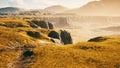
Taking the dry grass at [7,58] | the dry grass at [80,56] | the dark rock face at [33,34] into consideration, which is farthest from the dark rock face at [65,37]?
the dry grass at [7,58]

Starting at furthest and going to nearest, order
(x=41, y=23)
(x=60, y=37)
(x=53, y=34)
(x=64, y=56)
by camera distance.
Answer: (x=41, y=23) → (x=60, y=37) → (x=53, y=34) → (x=64, y=56)

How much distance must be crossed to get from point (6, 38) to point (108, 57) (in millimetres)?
40430

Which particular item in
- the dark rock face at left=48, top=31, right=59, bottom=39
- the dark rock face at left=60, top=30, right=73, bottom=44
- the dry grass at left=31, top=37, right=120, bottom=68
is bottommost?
the dark rock face at left=60, top=30, right=73, bottom=44

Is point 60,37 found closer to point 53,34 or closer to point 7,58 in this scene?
point 53,34

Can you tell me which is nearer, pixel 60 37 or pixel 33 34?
pixel 33 34

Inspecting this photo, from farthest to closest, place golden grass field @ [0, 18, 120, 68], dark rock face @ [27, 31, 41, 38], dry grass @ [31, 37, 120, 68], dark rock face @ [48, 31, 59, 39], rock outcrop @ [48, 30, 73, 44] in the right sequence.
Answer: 1. dark rock face @ [48, 31, 59, 39]
2. rock outcrop @ [48, 30, 73, 44]
3. dark rock face @ [27, 31, 41, 38]
4. golden grass field @ [0, 18, 120, 68]
5. dry grass @ [31, 37, 120, 68]

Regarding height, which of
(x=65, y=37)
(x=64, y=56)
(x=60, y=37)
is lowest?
(x=65, y=37)

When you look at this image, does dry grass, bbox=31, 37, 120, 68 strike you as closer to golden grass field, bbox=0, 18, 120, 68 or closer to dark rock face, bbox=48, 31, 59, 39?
golden grass field, bbox=0, 18, 120, 68

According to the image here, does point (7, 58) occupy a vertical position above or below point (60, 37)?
above

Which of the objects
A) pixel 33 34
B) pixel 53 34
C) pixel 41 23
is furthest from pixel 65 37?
pixel 41 23

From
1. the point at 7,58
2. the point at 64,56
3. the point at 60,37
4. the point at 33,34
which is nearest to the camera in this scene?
the point at 64,56

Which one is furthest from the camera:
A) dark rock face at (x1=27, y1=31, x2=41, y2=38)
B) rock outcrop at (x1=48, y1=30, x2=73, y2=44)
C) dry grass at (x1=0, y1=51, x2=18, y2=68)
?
rock outcrop at (x1=48, y1=30, x2=73, y2=44)

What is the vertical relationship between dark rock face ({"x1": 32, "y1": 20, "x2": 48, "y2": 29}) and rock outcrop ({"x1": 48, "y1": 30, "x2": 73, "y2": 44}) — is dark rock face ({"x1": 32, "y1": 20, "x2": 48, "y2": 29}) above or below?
above

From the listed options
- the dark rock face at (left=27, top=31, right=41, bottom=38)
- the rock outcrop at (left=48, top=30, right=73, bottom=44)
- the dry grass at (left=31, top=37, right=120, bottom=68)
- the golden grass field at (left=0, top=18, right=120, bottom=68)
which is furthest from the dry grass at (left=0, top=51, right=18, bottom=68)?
the rock outcrop at (left=48, top=30, right=73, bottom=44)
